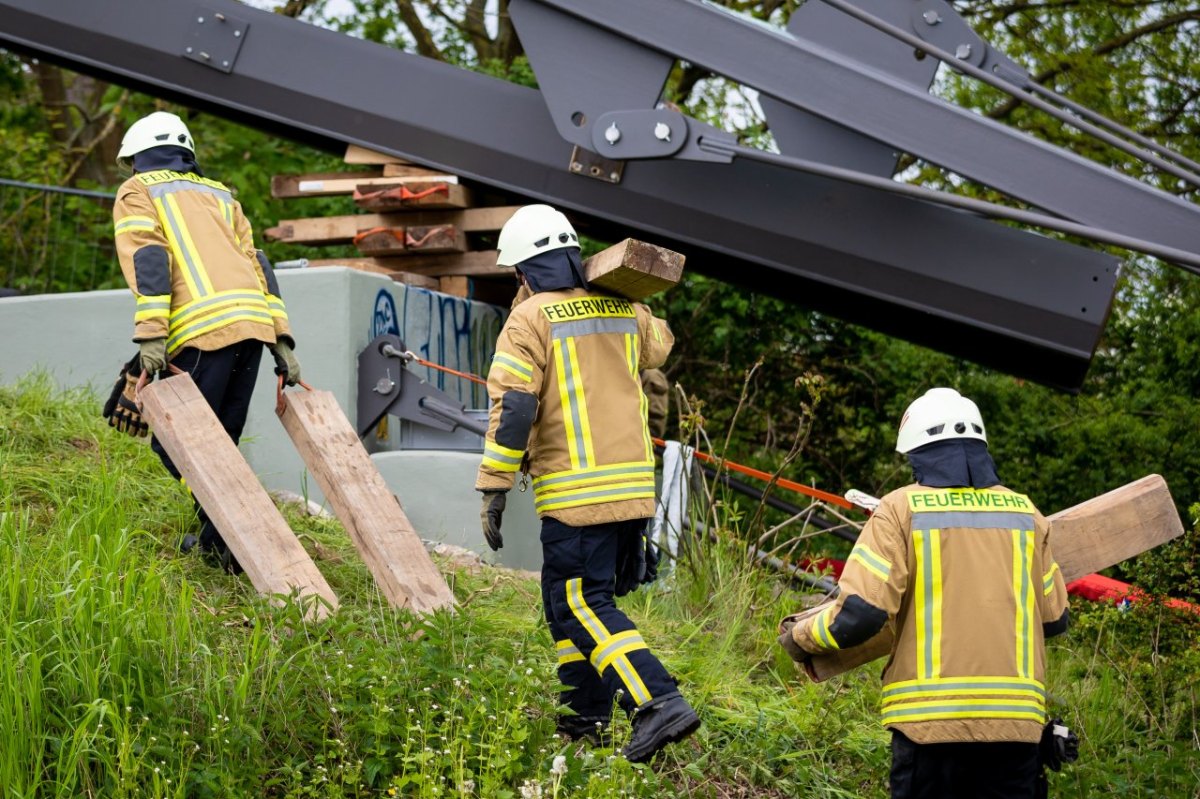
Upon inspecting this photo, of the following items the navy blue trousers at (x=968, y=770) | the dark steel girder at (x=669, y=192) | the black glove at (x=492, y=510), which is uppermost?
the dark steel girder at (x=669, y=192)

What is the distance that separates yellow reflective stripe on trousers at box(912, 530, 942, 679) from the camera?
12.4ft

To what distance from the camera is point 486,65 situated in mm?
11695

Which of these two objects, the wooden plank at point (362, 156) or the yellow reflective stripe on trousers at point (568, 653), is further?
the wooden plank at point (362, 156)

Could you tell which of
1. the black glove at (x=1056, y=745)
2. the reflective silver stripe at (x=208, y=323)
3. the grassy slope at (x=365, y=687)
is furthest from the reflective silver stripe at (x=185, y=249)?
the black glove at (x=1056, y=745)

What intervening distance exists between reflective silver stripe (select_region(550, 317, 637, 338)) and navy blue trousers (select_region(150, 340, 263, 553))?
1.69m

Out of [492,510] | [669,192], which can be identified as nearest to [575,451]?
[492,510]

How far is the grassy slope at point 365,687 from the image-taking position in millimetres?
3717

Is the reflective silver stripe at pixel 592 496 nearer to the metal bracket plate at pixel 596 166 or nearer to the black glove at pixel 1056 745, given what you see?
the black glove at pixel 1056 745

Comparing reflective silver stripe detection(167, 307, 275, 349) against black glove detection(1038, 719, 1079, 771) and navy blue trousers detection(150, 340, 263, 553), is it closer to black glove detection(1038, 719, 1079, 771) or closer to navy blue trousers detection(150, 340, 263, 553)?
navy blue trousers detection(150, 340, 263, 553)

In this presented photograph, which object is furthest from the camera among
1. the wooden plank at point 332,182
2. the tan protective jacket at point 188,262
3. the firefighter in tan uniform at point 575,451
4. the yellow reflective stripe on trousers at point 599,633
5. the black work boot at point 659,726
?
the wooden plank at point 332,182

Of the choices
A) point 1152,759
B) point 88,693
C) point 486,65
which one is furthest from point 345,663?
point 486,65

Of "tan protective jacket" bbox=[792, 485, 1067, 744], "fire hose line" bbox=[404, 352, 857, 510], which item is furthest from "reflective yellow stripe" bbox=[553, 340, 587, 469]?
"fire hose line" bbox=[404, 352, 857, 510]

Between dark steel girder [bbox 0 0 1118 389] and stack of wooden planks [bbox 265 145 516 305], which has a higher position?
dark steel girder [bbox 0 0 1118 389]

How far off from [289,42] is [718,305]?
415cm
